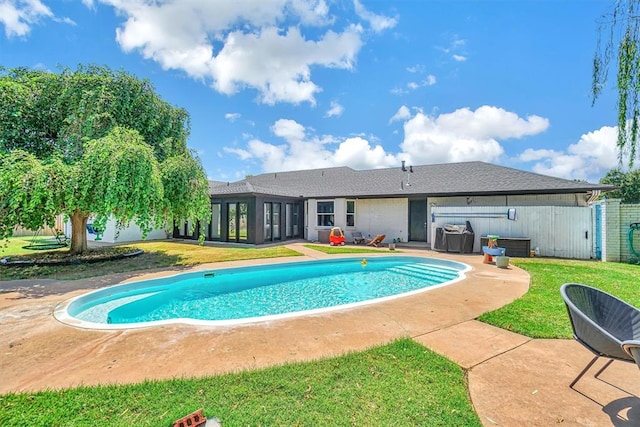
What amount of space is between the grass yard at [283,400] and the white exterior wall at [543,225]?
11467 mm

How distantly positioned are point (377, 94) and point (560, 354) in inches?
563

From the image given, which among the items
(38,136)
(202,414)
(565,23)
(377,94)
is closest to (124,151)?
(38,136)

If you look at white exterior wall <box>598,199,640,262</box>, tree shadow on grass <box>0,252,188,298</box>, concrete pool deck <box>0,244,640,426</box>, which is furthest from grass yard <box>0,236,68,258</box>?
white exterior wall <box>598,199,640,262</box>

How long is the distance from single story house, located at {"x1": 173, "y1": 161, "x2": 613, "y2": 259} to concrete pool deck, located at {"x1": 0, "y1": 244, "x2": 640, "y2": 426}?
8779 millimetres

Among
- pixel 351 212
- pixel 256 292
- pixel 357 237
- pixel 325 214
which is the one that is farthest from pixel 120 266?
pixel 351 212

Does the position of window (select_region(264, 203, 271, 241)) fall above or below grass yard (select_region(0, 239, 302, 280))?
above

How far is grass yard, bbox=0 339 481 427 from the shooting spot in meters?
2.37

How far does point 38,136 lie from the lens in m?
10.3

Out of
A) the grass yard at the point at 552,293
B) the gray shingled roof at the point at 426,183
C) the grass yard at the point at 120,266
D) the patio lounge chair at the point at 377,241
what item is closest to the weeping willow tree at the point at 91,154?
the grass yard at the point at 120,266

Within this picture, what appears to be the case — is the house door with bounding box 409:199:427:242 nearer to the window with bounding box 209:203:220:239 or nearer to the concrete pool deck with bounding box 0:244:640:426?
the concrete pool deck with bounding box 0:244:640:426

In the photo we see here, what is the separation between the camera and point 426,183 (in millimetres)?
16844

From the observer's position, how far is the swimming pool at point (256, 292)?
232 inches

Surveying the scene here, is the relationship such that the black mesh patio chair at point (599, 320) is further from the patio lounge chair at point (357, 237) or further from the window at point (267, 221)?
the window at point (267, 221)

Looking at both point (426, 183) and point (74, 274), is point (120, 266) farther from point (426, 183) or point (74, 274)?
point (426, 183)
